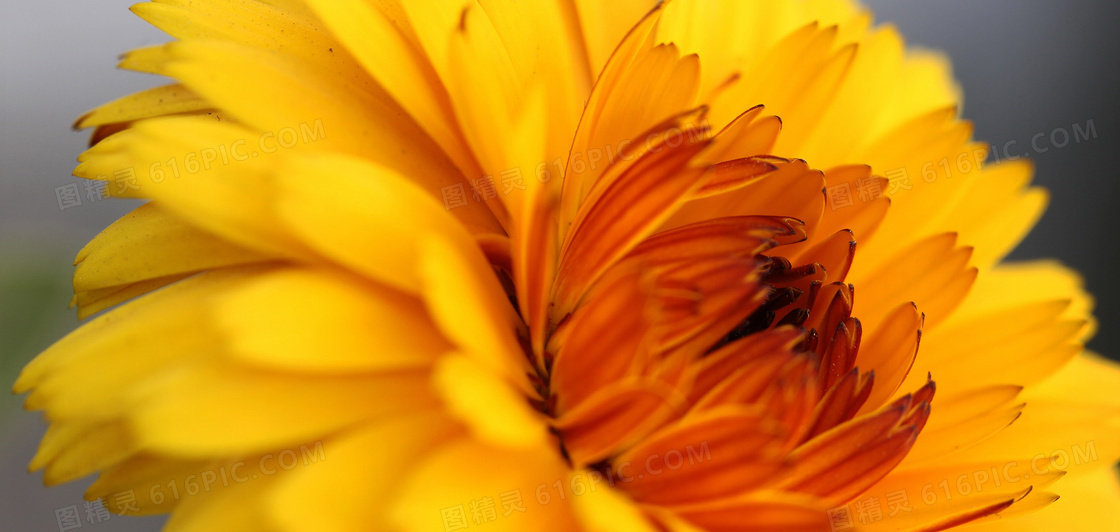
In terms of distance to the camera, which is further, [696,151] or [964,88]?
[964,88]

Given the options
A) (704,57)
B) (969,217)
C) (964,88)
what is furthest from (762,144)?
(964,88)

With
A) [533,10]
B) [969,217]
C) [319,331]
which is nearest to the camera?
[319,331]

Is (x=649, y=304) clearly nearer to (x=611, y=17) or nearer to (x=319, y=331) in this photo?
(x=319, y=331)

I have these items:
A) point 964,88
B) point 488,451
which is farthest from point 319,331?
point 964,88

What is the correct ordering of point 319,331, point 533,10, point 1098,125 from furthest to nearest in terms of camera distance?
1. point 1098,125
2. point 533,10
3. point 319,331

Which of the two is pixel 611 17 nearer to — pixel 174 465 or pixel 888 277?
pixel 888 277

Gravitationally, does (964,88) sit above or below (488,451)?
above
